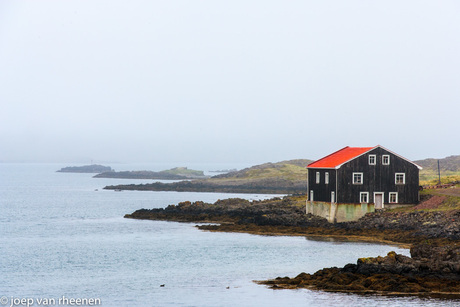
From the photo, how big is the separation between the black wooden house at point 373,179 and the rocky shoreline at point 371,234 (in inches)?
91.5

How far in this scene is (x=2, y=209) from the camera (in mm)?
103125

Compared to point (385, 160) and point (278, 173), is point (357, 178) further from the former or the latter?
point (278, 173)

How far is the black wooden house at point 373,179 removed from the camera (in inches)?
2263

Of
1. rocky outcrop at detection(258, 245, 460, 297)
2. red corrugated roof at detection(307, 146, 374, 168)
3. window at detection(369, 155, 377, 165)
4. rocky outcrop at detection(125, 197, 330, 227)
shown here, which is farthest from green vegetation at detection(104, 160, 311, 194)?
rocky outcrop at detection(258, 245, 460, 297)

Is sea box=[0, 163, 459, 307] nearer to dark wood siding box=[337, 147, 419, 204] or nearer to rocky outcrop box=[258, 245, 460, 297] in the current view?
rocky outcrop box=[258, 245, 460, 297]

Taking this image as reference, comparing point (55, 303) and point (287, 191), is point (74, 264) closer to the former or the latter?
point (55, 303)

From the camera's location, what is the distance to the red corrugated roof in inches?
2305

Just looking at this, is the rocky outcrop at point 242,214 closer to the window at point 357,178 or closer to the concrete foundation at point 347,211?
the concrete foundation at point 347,211

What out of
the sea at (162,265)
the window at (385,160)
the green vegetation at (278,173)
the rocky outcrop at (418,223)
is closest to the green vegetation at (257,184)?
the green vegetation at (278,173)

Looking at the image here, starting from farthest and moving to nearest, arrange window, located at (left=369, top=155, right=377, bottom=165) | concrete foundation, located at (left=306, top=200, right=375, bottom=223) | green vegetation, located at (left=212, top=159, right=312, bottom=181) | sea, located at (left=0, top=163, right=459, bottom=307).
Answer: green vegetation, located at (left=212, top=159, right=312, bottom=181) < window, located at (left=369, top=155, right=377, bottom=165) < concrete foundation, located at (left=306, top=200, right=375, bottom=223) < sea, located at (left=0, top=163, right=459, bottom=307)

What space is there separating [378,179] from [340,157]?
5045mm

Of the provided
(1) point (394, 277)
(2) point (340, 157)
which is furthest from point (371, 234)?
(1) point (394, 277)

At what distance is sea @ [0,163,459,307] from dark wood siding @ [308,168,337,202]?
288 inches

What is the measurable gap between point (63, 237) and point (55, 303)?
32.8 meters
